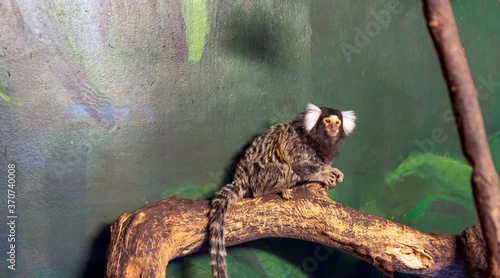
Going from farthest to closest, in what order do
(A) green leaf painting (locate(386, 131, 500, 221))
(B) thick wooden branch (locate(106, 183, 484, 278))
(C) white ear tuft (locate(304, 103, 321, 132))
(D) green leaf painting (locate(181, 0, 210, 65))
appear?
(A) green leaf painting (locate(386, 131, 500, 221)), (C) white ear tuft (locate(304, 103, 321, 132)), (D) green leaf painting (locate(181, 0, 210, 65)), (B) thick wooden branch (locate(106, 183, 484, 278))

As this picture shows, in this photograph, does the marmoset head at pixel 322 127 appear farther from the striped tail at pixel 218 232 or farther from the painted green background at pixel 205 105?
the striped tail at pixel 218 232

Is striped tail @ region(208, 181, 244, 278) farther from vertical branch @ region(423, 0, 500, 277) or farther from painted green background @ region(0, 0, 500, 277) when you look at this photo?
vertical branch @ region(423, 0, 500, 277)

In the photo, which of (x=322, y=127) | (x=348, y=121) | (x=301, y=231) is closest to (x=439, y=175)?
(x=348, y=121)

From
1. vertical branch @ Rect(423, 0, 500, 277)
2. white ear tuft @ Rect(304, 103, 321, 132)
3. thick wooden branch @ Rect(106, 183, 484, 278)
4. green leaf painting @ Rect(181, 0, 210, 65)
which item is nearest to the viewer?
vertical branch @ Rect(423, 0, 500, 277)

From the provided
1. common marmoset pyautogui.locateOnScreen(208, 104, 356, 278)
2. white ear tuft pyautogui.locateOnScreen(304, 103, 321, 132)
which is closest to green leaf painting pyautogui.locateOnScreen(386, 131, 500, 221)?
common marmoset pyautogui.locateOnScreen(208, 104, 356, 278)

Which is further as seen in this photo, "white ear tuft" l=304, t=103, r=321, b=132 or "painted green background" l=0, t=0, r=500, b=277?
"white ear tuft" l=304, t=103, r=321, b=132

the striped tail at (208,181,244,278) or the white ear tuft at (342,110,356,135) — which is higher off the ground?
the white ear tuft at (342,110,356,135)

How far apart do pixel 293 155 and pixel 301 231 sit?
0.44 meters

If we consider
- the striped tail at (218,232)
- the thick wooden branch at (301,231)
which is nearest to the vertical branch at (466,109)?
the thick wooden branch at (301,231)

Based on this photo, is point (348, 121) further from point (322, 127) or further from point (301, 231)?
point (301, 231)

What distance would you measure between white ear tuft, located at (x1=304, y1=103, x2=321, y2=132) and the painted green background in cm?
27

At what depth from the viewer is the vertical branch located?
4.21 feet

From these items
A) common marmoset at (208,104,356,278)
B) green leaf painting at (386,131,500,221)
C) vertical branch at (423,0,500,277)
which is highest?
vertical branch at (423,0,500,277)

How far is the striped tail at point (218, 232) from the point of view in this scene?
6.56 ft
